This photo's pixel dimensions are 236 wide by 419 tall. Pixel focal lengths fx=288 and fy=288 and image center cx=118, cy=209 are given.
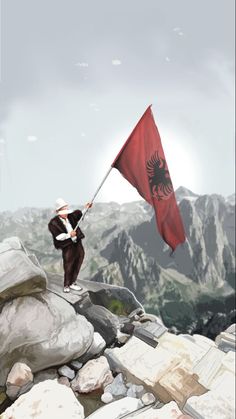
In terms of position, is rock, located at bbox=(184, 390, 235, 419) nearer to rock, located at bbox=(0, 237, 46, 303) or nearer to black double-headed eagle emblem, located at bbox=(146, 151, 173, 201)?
rock, located at bbox=(0, 237, 46, 303)

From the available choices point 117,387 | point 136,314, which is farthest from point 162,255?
point 117,387

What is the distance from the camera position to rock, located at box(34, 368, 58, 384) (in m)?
3.75

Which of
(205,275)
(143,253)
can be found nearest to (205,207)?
(205,275)

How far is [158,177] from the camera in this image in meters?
4.71

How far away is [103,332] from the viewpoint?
4.48m

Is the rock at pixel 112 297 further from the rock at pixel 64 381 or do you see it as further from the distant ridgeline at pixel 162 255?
the rock at pixel 64 381

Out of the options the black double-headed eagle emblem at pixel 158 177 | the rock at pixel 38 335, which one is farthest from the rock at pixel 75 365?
the black double-headed eagle emblem at pixel 158 177

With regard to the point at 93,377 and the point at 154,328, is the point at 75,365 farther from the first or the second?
the point at 154,328

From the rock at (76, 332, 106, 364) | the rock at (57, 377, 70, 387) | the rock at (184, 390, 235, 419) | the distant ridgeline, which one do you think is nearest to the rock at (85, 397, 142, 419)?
the rock at (57, 377, 70, 387)

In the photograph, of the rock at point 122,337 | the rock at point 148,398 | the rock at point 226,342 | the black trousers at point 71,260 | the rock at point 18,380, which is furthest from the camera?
the rock at point 226,342

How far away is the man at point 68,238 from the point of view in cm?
421

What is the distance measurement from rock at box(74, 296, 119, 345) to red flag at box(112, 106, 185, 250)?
5.33 ft

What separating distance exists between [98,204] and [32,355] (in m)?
4.48

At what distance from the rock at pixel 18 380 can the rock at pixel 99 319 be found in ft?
3.50
